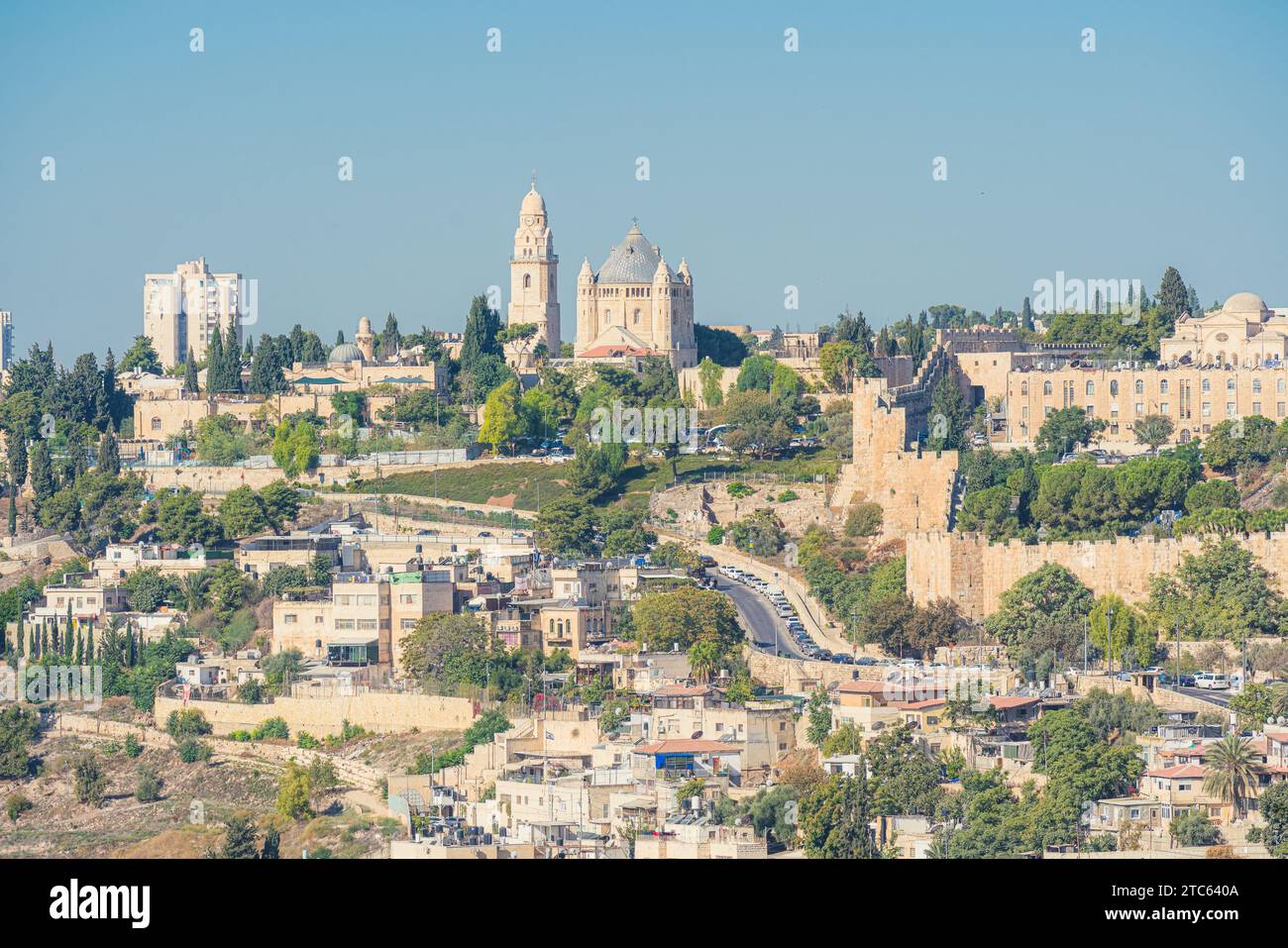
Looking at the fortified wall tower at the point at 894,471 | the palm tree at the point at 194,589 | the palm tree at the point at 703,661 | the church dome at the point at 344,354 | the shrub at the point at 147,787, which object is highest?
→ the church dome at the point at 344,354

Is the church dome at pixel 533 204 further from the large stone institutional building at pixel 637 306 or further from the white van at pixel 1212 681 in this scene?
the white van at pixel 1212 681

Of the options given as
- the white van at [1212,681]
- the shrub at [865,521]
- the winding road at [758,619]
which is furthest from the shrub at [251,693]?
the white van at [1212,681]

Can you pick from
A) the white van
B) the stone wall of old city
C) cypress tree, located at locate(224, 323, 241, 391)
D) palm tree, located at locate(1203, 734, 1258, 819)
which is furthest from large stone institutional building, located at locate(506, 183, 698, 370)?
palm tree, located at locate(1203, 734, 1258, 819)

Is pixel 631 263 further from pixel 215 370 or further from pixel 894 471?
pixel 894 471

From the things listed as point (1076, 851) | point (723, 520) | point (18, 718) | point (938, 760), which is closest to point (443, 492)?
point (723, 520)

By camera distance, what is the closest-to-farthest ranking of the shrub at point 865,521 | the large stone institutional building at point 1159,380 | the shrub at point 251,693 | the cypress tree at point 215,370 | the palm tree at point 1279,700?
the palm tree at point 1279,700
the shrub at point 251,693
the shrub at point 865,521
the large stone institutional building at point 1159,380
the cypress tree at point 215,370
